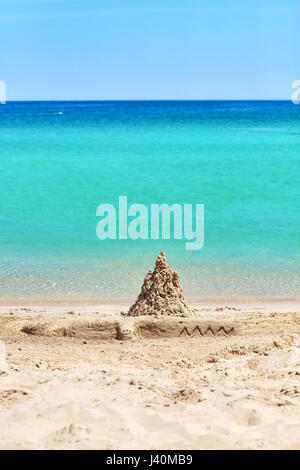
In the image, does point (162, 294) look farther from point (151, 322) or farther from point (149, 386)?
point (149, 386)

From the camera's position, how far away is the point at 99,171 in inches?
744

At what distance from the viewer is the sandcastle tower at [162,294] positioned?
5562mm

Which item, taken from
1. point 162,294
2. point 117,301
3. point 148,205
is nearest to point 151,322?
point 162,294

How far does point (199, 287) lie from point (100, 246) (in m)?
2.35

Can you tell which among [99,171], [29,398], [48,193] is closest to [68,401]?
[29,398]

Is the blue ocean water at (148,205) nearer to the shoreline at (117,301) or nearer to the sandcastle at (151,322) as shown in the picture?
the shoreline at (117,301)

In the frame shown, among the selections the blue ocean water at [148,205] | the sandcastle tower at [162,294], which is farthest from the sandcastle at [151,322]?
the blue ocean water at [148,205]

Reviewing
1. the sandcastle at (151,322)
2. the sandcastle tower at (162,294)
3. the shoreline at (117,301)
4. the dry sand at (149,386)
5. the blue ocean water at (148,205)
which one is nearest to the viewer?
the dry sand at (149,386)

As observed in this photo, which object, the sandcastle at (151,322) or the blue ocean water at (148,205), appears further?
the blue ocean water at (148,205)

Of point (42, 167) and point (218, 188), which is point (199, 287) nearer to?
point (218, 188)

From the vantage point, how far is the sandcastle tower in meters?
5.56

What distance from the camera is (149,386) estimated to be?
13.5 ft

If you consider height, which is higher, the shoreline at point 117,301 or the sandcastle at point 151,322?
the shoreline at point 117,301
